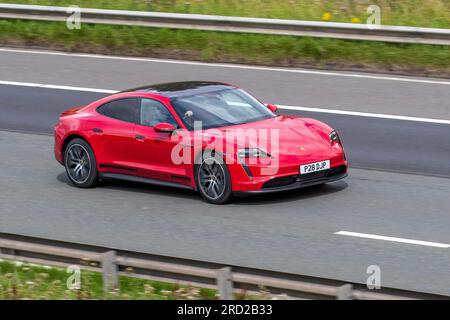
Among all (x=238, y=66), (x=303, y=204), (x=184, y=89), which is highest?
(x=184, y=89)

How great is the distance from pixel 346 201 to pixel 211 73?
8146mm

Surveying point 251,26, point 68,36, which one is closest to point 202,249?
point 251,26

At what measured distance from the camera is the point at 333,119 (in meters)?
17.6

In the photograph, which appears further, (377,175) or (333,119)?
(333,119)

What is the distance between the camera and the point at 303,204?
1309 centimetres

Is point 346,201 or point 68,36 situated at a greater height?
point 68,36

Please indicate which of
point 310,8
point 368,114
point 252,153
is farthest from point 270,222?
point 310,8

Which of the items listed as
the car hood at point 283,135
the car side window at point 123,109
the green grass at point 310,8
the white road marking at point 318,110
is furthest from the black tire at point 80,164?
the green grass at point 310,8

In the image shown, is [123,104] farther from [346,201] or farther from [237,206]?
[346,201]

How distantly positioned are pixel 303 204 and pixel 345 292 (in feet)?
16.5

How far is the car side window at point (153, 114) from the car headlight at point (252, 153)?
3.95ft

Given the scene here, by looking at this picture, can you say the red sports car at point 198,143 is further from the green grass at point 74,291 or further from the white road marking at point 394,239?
the green grass at point 74,291

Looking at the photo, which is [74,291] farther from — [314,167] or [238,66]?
[238,66]

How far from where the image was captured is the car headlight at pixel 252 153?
42.3 ft
